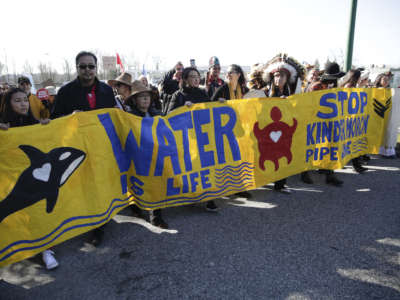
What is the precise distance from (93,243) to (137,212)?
78cm

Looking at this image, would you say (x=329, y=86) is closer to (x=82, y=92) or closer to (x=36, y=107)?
(x=82, y=92)

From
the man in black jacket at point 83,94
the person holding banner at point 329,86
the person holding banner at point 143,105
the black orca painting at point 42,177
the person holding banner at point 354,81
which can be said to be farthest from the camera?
the person holding banner at point 354,81

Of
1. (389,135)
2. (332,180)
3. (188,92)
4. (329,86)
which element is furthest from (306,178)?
(188,92)

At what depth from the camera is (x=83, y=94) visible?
3107mm

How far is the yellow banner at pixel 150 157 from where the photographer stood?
2.40 metres

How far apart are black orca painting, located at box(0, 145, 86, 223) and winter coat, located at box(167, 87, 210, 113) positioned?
1458 millimetres

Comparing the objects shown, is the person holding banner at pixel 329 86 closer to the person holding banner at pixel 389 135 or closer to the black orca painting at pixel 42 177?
the person holding banner at pixel 389 135

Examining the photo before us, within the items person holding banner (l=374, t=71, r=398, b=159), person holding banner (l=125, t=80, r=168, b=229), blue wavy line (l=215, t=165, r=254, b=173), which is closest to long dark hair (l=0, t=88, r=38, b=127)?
person holding banner (l=125, t=80, r=168, b=229)

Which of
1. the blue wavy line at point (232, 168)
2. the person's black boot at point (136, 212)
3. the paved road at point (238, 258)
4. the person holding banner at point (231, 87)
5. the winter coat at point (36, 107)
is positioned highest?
Answer: the person holding banner at point (231, 87)

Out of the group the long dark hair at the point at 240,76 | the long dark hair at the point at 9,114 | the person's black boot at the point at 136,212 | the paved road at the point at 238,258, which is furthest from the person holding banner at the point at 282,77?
the long dark hair at the point at 9,114

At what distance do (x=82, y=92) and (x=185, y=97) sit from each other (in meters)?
1.31

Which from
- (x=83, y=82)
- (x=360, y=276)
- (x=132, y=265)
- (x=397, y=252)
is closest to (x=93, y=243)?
(x=132, y=265)

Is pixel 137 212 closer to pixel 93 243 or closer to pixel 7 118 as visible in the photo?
pixel 93 243

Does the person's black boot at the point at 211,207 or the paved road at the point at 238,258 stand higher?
the person's black boot at the point at 211,207
